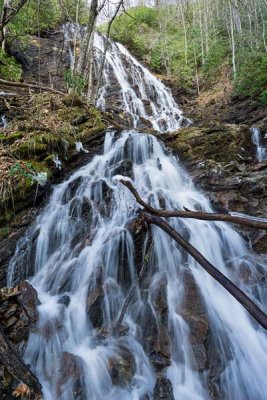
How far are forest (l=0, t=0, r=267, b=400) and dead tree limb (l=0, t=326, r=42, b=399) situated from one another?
1 centimetres

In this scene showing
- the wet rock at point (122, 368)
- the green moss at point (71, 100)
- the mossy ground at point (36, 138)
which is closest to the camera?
the wet rock at point (122, 368)

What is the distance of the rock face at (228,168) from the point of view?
5793mm

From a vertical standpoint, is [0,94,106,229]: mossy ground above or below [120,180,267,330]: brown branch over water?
above

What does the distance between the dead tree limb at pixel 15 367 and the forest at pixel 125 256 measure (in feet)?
0.04

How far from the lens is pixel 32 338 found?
3566mm

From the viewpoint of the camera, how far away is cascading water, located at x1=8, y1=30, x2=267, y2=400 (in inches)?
133

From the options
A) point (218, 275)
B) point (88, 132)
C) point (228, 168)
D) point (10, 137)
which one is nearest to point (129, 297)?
point (218, 275)

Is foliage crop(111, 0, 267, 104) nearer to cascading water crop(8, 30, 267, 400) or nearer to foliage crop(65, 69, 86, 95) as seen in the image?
foliage crop(65, 69, 86, 95)

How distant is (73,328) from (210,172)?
14.6 ft

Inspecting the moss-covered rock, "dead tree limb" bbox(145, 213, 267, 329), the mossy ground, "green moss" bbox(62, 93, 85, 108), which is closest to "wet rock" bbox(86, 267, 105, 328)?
"dead tree limb" bbox(145, 213, 267, 329)

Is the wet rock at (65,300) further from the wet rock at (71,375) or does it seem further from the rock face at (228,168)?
the rock face at (228,168)

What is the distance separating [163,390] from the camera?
319 cm

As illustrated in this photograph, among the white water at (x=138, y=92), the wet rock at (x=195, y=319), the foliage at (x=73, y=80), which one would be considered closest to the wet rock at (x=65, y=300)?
the wet rock at (x=195, y=319)

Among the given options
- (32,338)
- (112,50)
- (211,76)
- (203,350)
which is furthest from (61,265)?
(112,50)
